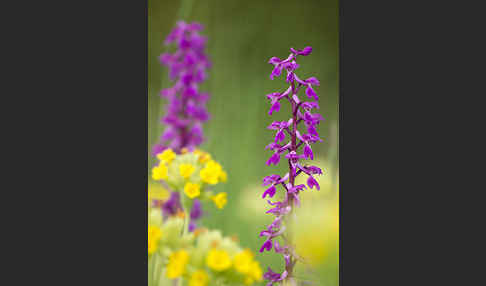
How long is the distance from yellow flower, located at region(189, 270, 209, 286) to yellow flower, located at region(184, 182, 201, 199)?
404mm

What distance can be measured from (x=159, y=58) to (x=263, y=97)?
67 cm

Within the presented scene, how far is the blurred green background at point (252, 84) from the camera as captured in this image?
102 inches

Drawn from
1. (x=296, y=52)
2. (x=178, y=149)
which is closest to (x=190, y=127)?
(x=178, y=149)

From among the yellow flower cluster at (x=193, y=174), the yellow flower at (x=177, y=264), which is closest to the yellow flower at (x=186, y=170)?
the yellow flower cluster at (x=193, y=174)

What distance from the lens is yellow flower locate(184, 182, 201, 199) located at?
246cm

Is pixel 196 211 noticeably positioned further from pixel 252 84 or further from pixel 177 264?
pixel 252 84

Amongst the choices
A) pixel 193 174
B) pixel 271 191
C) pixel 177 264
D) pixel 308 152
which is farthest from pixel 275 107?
pixel 177 264

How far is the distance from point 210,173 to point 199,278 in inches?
21.1

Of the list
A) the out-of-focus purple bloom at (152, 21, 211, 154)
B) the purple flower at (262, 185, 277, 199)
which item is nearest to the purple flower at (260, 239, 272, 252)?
the purple flower at (262, 185, 277, 199)

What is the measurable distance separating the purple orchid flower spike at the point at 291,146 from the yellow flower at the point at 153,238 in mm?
520

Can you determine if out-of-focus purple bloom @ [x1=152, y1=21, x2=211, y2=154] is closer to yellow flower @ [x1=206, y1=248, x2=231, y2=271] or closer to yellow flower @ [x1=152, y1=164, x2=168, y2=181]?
yellow flower @ [x1=152, y1=164, x2=168, y2=181]

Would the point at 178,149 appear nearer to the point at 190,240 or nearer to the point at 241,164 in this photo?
the point at 241,164

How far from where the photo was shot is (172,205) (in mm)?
2861

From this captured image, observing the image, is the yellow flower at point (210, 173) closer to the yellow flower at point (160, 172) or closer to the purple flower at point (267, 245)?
the yellow flower at point (160, 172)
